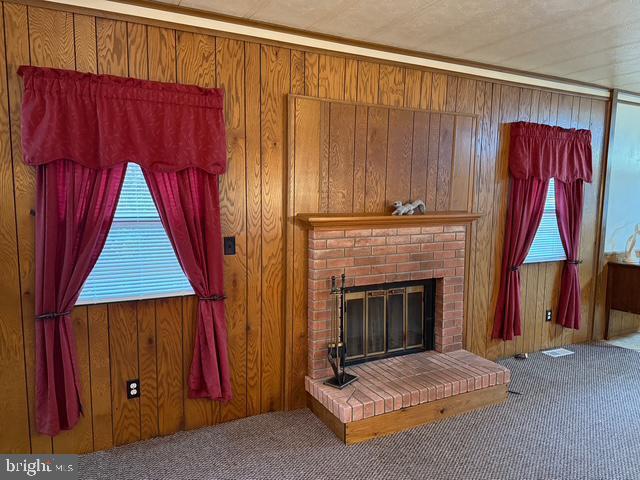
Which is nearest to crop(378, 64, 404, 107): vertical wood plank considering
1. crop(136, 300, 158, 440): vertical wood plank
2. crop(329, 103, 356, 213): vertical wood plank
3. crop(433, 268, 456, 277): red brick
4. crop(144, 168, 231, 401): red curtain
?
crop(329, 103, 356, 213): vertical wood plank

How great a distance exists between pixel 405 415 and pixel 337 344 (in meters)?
0.62

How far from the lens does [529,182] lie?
3.91 meters

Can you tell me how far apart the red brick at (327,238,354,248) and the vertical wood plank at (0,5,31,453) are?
1.78m

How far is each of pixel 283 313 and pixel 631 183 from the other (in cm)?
406

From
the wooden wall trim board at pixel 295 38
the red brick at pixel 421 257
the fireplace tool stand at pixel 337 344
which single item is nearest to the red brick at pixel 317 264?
the fireplace tool stand at pixel 337 344

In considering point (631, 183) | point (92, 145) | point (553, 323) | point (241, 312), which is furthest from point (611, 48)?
point (92, 145)

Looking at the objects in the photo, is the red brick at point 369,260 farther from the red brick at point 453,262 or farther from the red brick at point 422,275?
the red brick at point 453,262

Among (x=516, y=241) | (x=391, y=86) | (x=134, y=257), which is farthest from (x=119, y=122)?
(x=516, y=241)

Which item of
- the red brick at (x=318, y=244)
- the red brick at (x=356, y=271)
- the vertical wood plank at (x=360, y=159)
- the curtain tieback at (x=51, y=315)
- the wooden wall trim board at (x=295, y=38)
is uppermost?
the wooden wall trim board at (x=295, y=38)

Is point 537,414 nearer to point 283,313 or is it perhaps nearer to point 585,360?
point 585,360

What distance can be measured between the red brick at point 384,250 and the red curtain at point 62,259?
5.61 feet

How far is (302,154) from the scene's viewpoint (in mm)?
2953

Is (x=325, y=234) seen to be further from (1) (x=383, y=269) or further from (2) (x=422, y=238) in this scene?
(2) (x=422, y=238)

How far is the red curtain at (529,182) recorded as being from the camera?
3.86m
